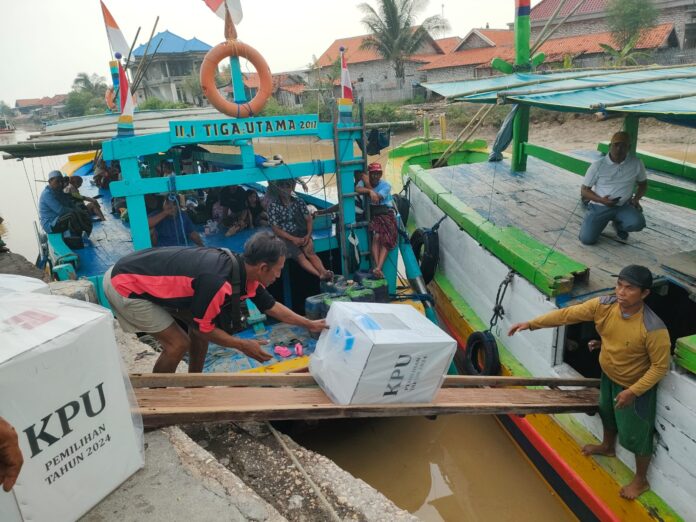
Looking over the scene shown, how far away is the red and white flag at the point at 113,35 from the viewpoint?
578cm

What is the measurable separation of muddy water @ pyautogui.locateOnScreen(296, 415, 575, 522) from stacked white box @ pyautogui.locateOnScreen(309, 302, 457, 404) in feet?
5.75

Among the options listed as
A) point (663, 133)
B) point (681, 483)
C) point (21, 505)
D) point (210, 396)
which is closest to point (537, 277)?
point (681, 483)

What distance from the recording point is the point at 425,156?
11.0 meters

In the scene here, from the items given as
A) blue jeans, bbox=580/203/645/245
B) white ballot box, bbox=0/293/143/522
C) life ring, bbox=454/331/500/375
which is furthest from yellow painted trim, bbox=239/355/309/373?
blue jeans, bbox=580/203/645/245

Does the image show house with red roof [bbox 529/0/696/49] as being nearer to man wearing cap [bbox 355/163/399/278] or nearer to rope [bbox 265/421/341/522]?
man wearing cap [bbox 355/163/399/278]

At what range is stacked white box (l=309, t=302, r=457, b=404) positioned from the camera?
96.8 inches

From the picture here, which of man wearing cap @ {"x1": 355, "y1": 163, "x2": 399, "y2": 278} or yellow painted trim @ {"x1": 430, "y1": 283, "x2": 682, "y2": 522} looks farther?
man wearing cap @ {"x1": 355, "y1": 163, "x2": 399, "y2": 278}

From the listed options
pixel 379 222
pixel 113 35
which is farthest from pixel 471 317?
pixel 113 35

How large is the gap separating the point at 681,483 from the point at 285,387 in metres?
2.19

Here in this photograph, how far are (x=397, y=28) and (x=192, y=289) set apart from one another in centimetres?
3080

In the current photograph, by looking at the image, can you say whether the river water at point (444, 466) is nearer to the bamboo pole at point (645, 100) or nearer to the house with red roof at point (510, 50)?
the bamboo pole at point (645, 100)

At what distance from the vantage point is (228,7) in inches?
186

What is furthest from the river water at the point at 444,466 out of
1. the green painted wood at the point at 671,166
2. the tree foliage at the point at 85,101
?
the tree foliage at the point at 85,101

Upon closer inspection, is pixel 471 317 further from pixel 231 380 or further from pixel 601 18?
pixel 601 18
